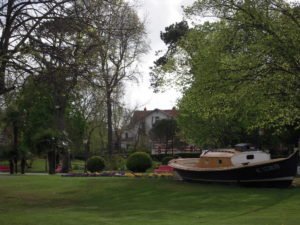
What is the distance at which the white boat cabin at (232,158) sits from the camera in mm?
25672

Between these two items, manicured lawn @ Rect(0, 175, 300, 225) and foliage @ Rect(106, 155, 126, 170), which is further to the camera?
foliage @ Rect(106, 155, 126, 170)

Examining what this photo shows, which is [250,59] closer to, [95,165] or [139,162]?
[139,162]

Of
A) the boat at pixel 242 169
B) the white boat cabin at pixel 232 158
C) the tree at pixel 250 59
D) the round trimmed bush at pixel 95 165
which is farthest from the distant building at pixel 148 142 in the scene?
the tree at pixel 250 59

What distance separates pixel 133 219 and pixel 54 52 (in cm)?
613

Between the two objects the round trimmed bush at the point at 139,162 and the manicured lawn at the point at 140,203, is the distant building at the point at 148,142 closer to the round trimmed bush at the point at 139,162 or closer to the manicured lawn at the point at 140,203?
the round trimmed bush at the point at 139,162

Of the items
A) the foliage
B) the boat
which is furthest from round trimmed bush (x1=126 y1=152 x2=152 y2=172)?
the boat

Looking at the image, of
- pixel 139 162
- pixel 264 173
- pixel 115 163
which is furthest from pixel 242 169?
pixel 115 163

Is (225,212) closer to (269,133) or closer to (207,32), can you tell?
(207,32)

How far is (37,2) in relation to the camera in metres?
18.0

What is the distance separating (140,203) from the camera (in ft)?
64.4

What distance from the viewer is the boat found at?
2378 cm

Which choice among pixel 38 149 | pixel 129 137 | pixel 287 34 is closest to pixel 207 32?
pixel 287 34

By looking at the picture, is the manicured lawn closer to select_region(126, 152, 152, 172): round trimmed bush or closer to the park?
the park

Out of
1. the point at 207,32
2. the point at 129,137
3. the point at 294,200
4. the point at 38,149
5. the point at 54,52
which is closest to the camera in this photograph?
the point at 54,52
